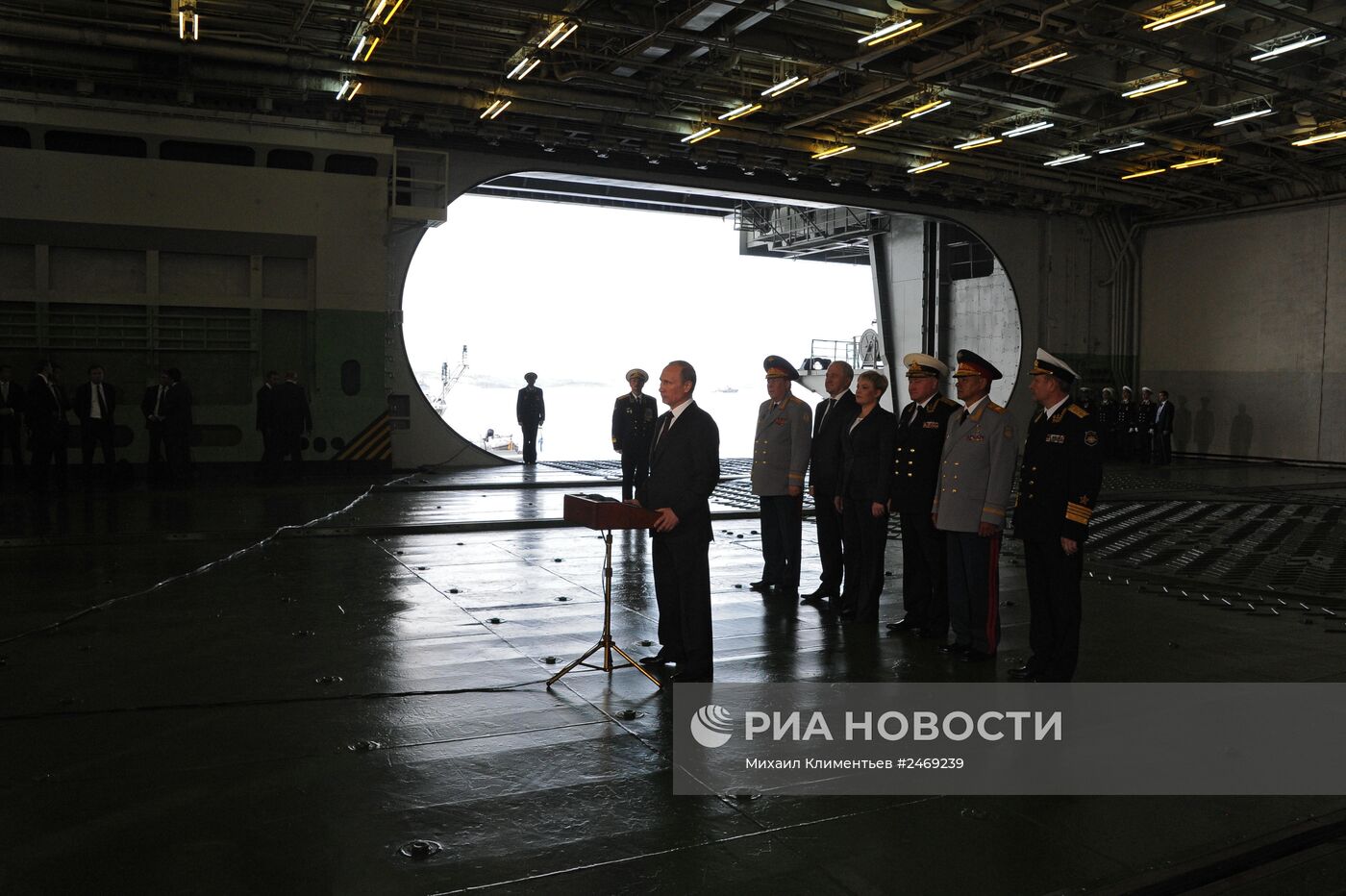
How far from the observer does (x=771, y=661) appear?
5.18 meters

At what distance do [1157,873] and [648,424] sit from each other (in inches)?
322

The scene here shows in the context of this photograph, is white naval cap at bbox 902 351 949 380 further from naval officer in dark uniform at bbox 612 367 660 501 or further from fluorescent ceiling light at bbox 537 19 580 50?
fluorescent ceiling light at bbox 537 19 580 50

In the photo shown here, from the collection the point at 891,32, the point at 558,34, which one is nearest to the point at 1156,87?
the point at 891,32

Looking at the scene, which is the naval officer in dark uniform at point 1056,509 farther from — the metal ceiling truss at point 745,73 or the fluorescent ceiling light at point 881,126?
the fluorescent ceiling light at point 881,126

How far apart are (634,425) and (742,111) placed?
5913 mm

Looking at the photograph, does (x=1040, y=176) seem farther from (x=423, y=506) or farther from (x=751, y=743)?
(x=751, y=743)

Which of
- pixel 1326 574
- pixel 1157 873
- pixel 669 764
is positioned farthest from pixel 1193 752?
pixel 1326 574

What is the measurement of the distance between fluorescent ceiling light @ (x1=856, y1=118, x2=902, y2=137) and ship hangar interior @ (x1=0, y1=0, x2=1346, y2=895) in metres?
0.12

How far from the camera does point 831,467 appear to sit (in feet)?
21.3

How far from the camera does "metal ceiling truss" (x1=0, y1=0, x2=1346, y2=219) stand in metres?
11.3

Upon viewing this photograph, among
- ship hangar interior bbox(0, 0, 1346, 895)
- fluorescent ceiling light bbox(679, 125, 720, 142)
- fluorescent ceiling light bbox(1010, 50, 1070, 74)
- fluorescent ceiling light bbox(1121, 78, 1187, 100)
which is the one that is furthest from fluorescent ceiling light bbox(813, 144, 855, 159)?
fluorescent ceiling light bbox(1121, 78, 1187, 100)

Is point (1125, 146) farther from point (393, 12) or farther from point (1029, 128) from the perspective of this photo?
point (393, 12)

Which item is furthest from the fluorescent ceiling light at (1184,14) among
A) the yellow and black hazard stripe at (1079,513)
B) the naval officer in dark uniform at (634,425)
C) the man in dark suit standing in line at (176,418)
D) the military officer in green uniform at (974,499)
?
the man in dark suit standing in line at (176,418)

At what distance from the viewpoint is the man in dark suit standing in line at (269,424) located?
13.5 m
